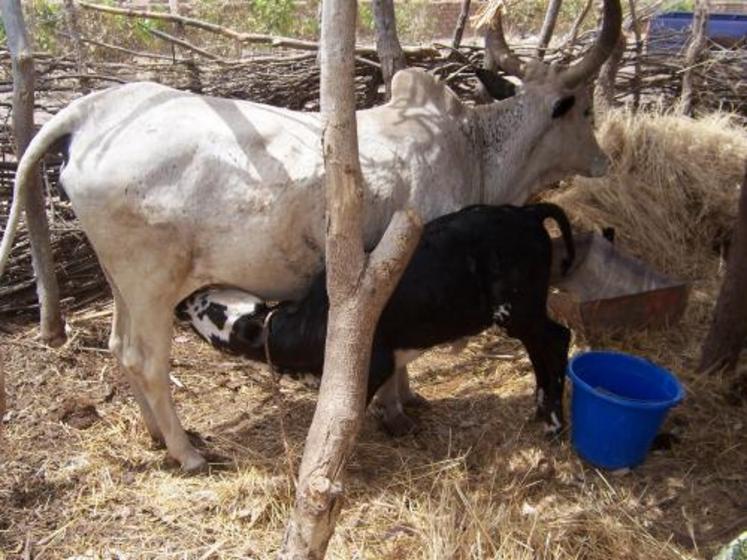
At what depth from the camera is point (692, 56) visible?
22.4 ft

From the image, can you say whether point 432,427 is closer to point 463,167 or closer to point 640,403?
point 640,403

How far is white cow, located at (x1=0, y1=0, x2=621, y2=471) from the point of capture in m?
2.96

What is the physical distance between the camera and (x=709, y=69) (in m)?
7.13

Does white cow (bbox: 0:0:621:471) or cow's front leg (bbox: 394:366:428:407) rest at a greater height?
white cow (bbox: 0:0:621:471)

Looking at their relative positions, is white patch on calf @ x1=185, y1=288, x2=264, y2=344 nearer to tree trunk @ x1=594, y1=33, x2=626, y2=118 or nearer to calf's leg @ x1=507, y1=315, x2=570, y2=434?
calf's leg @ x1=507, y1=315, x2=570, y2=434

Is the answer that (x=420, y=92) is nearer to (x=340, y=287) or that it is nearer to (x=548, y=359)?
(x=548, y=359)

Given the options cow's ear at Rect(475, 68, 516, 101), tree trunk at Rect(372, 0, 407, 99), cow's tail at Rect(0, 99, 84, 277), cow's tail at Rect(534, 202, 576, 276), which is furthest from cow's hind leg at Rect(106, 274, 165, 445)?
cow's ear at Rect(475, 68, 516, 101)

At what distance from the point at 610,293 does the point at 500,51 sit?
1.59 metres

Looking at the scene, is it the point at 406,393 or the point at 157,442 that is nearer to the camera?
the point at 157,442

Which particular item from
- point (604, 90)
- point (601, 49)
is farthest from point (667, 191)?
point (601, 49)

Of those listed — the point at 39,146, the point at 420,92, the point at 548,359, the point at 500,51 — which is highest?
the point at 500,51

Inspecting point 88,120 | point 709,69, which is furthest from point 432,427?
point 709,69

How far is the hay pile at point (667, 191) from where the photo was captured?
5.46 metres

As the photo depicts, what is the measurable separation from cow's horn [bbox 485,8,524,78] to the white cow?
980 millimetres
